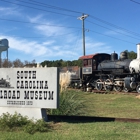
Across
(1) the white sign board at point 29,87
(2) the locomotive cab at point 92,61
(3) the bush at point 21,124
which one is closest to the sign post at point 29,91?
(1) the white sign board at point 29,87

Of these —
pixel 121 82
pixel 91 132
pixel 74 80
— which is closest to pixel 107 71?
pixel 121 82

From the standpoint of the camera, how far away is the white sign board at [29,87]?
7000 mm

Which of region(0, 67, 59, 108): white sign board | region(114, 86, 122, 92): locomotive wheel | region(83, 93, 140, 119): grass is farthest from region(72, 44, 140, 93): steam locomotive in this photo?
region(0, 67, 59, 108): white sign board

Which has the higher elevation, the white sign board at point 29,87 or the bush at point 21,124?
the white sign board at point 29,87

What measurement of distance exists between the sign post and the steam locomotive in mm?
13763

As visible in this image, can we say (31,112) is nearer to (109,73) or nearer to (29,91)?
(29,91)

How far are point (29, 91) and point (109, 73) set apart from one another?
1666 centimetres

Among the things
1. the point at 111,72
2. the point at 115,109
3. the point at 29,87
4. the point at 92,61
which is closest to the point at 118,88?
the point at 111,72

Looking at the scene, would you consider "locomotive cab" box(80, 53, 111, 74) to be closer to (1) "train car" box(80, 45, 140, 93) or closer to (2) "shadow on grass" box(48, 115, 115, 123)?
(1) "train car" box(80, 45, 140, 93)

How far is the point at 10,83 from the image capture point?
7.40 meters

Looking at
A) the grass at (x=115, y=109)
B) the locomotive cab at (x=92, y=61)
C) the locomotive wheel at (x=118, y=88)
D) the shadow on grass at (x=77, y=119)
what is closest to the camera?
the shadow on grass at (x=77, y=119)

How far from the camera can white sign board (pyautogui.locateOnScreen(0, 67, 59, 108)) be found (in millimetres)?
7000

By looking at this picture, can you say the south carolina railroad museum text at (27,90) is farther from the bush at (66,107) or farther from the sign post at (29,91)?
the bush at (66,107)

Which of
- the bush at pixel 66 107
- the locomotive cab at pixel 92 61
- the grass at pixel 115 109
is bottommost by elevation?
the grass at pixel 115 109
